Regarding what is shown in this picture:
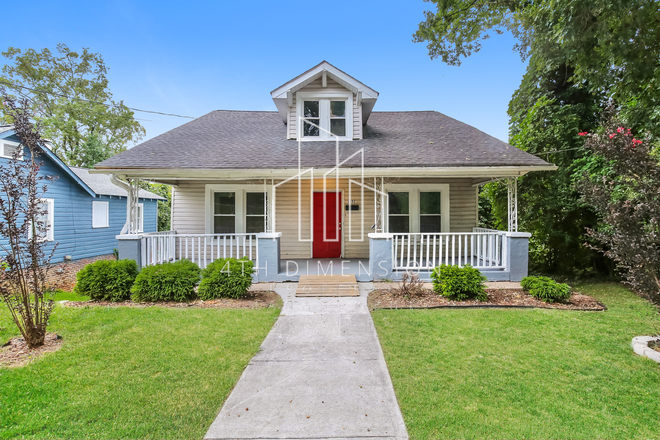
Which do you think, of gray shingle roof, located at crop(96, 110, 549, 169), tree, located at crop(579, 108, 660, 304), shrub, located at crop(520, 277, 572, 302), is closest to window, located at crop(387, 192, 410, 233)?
gray shingle roof, located at crop(96, 110, 549, 169)

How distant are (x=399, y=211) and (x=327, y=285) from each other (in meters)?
3.74

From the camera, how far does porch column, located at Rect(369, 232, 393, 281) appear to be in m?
7.21

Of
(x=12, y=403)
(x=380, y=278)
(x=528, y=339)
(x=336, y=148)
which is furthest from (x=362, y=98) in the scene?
(x=12, y=403)

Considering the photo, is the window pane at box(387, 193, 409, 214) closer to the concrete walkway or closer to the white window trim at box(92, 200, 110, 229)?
the concrete walkway

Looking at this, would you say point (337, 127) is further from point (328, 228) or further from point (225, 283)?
point (225, 283)

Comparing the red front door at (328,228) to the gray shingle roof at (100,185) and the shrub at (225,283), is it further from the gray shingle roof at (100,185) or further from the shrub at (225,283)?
the gray shingle roof at (100,185)

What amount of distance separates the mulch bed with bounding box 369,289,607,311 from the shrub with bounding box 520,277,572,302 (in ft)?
0.34

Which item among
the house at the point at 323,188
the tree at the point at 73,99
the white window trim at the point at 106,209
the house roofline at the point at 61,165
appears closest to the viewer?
the house at the point at 323,188

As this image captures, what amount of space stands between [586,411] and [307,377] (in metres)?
2.55

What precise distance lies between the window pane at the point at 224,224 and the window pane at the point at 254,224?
0.43 m

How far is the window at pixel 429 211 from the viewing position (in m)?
9.23

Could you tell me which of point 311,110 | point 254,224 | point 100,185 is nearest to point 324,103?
point 311,110

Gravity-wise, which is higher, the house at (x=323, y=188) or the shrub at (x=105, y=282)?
the house at (x=323, y=188)

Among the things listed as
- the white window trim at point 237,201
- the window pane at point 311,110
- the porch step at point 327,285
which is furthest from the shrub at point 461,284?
the window pane at point 311,110
